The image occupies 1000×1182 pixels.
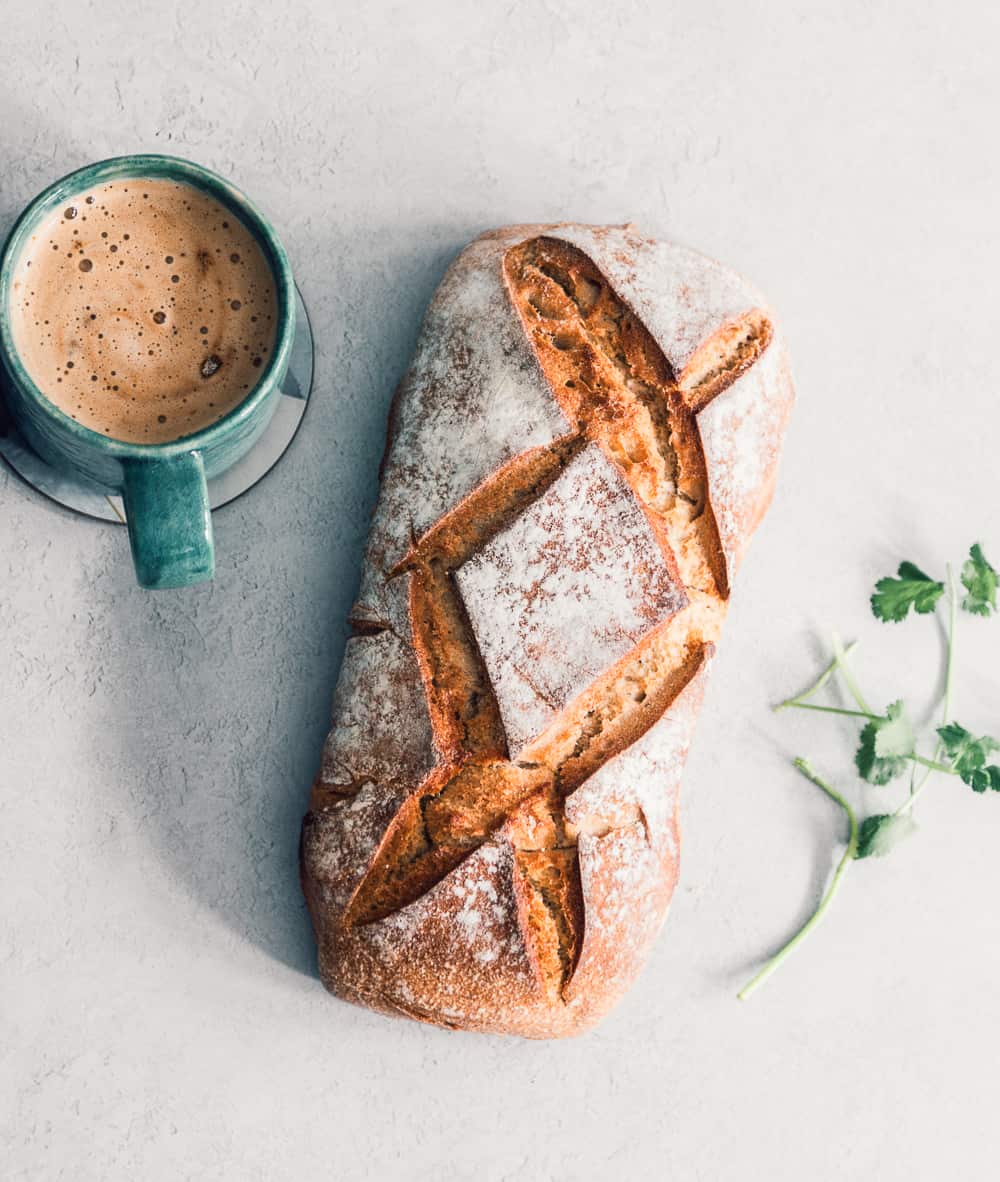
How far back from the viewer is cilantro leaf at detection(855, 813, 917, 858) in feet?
5.73

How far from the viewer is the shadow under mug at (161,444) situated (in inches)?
49.0

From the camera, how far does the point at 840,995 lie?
1781 millimetres

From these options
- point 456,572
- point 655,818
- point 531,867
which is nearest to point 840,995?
point 655,818

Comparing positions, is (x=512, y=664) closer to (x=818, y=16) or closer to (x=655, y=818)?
(x=655, y=818)

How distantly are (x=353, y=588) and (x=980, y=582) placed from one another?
3.03 feet

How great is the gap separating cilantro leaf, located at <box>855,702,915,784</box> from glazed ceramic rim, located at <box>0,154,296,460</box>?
100cm

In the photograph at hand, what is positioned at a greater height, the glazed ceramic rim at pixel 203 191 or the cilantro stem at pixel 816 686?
the glazed ceramic rim at pixel 203 191

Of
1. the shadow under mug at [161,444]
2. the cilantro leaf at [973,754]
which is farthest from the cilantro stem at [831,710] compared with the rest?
the shadow under mug at [161,444]

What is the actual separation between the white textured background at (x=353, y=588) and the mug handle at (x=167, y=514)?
0.35 m

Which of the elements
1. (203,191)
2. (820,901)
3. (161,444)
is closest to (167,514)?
(161,444)

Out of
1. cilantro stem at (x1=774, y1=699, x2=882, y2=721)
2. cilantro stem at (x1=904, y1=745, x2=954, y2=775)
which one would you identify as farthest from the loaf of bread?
cilantro stem at (x1=904, y1=745, x2=954, y2=775)

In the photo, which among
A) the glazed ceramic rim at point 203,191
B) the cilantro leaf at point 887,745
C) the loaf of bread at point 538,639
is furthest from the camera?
the cilantro leaf at point 887,745

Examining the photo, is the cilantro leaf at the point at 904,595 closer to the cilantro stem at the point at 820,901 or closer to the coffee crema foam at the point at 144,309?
the cilantro stem at the point at 820,901

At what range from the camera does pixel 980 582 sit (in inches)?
69.6
